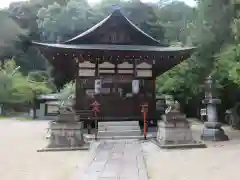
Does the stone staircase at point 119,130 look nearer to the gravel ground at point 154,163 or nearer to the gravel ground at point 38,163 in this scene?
the gravel ground at point 154,163

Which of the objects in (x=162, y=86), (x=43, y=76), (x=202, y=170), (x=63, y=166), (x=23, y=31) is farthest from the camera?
(x=23, y=31)

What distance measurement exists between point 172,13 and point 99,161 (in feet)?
143

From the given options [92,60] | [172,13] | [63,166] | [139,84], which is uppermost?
[172,13]

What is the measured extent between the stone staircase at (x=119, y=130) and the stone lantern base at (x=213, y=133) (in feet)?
9.40

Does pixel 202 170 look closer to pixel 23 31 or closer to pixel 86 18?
pixel 86 18

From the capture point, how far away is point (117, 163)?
316 inches

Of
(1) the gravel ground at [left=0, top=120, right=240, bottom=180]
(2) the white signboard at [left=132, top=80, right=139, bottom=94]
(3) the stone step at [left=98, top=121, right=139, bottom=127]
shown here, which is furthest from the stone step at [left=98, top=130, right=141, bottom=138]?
(2) the white signboard at [left=132, top=80, right=139, bottom=94]

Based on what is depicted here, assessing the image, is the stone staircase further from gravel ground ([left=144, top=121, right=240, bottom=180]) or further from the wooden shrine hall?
gravel ground ([left=144, top=121, right=240, bottom=180])

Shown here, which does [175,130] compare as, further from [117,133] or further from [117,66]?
[117,66]

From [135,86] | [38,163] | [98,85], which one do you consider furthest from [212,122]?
[38,163]

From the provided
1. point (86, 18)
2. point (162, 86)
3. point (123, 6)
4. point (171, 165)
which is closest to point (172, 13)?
point (123, 6)

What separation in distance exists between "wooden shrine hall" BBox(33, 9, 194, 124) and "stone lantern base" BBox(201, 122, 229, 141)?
372 cm

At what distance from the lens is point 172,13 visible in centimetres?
4841

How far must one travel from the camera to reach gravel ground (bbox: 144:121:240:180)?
22.3ft
